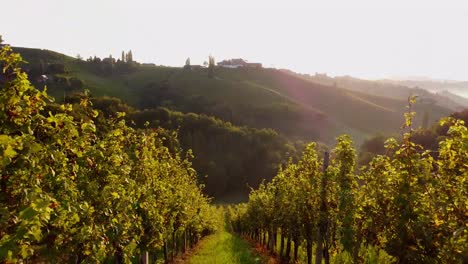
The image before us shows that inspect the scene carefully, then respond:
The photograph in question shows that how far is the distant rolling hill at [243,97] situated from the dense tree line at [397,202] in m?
100

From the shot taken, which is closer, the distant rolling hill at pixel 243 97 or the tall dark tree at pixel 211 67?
the distant rolling hill at pixel 243 97

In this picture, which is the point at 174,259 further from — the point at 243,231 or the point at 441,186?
the point at 243,231

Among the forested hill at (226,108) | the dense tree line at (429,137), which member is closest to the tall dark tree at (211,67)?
the forested hill at (226,108)

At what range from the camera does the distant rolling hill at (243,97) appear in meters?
134

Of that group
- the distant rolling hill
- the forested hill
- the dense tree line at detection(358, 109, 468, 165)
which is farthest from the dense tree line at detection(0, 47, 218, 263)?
the distant rolling hill

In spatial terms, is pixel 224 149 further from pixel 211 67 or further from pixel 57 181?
pixel 57 181

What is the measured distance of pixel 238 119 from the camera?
13325 cm

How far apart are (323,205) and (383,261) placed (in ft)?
16.5

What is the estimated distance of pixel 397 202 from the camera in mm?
10695

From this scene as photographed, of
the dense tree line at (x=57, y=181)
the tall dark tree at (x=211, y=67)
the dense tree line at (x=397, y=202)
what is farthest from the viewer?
the tall dark tree at (x=211, y=67)

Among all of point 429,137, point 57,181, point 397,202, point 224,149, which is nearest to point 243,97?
point 224,149

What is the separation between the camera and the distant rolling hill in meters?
134

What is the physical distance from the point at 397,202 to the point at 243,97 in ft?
471

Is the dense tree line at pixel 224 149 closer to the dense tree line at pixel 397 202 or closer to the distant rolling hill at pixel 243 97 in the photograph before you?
the distant rolling hill at pixel 243 97
